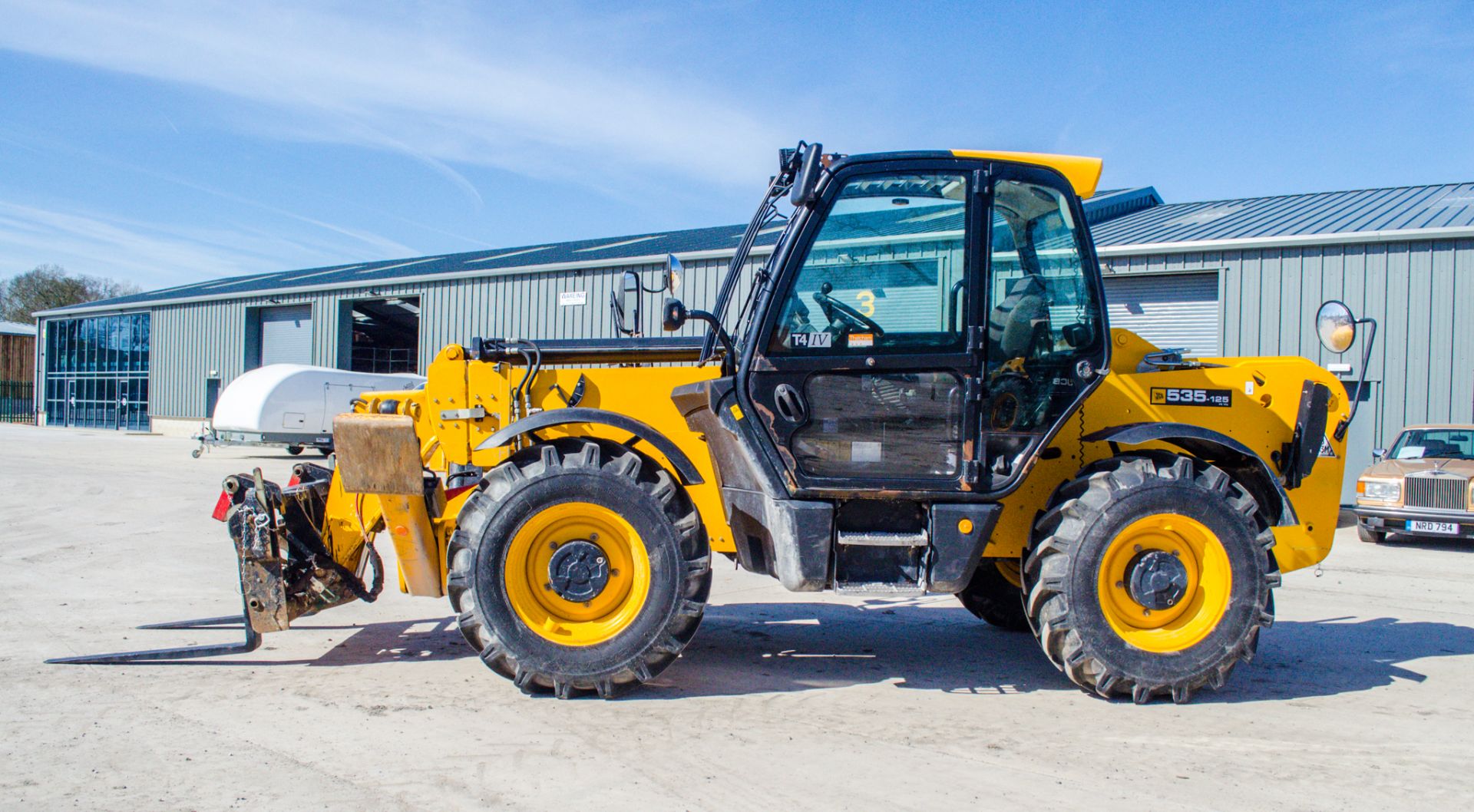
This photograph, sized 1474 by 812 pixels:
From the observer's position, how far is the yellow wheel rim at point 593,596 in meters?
4.91

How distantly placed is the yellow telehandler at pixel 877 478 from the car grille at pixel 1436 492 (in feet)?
31.0

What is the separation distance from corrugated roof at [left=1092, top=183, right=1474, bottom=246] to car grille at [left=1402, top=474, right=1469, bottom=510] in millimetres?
4130

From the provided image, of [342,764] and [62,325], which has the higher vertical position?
[62,325]

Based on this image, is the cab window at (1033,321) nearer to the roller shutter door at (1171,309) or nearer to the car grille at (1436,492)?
the car grille at (1436,492)

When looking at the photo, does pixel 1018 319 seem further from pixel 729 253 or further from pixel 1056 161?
pixel 729 253

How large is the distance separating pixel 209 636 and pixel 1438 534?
13.5 metres

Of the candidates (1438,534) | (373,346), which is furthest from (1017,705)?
(373,346)

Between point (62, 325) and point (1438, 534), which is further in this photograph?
point (62, 325)

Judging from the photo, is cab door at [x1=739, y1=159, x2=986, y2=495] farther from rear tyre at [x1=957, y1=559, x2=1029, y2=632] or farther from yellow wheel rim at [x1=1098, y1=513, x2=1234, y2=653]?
rear tyre at [x1=957, y1=559, x2=1029, y2=632]

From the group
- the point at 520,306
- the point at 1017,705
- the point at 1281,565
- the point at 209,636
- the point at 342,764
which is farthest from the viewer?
the point at 520,306

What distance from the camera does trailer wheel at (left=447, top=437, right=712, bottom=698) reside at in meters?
4.82

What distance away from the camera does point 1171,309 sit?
54.6 feet

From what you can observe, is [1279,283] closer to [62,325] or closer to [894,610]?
[894,610]

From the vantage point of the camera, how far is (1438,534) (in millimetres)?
12609
